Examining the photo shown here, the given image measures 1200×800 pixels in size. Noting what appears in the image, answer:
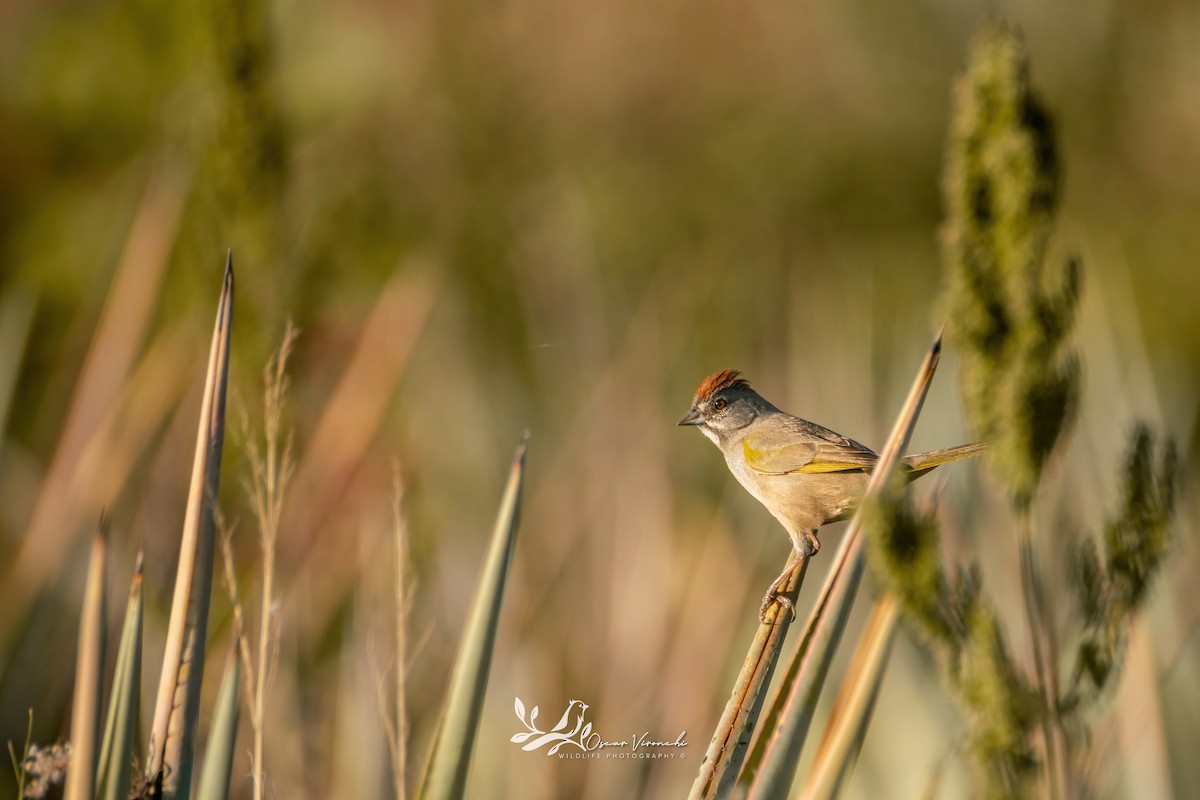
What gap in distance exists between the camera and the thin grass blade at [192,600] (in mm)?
1583

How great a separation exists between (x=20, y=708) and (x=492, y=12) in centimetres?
668

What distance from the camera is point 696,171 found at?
31.7 feet

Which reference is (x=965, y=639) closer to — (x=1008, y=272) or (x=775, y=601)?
(x=775, y=601)

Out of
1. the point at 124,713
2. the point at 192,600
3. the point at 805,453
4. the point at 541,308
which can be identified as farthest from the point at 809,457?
the point at 541,308

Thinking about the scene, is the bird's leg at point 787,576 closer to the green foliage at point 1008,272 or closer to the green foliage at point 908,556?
the green foliage at point 908,556

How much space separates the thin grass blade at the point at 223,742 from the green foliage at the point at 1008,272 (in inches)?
49.4

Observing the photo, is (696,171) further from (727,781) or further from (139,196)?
(727,781)

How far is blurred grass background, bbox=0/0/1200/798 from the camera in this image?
3418mm

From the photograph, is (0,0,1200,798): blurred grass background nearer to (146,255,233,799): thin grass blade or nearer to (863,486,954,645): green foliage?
(146,255,233,799): thin grass blade

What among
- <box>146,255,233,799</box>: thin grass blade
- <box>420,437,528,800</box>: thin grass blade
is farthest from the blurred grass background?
<box>146,255,233,799</box>: thin grass blade

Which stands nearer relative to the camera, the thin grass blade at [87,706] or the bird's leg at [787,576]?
A: the thin grass blade at [87,706]

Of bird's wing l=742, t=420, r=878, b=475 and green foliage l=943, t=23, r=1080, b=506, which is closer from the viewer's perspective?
green foliage l=943, t=23, r=1080, b=506

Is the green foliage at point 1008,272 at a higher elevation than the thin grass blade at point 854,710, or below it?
higher

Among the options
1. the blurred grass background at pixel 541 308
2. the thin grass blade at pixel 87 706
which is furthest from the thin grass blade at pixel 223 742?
the blurred grass background at pixel 541 308
